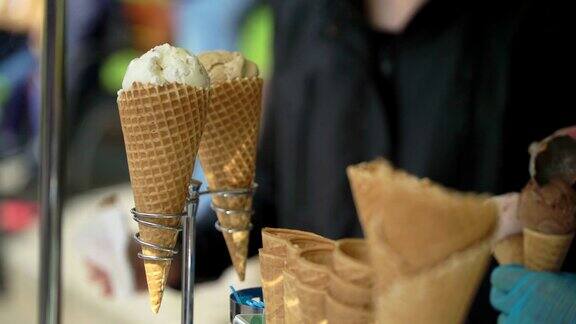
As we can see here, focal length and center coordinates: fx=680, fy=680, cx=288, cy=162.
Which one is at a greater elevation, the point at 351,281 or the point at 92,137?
the point at 351,281

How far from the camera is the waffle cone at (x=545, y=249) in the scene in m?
1.22

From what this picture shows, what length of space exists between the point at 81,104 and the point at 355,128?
91 centimetres

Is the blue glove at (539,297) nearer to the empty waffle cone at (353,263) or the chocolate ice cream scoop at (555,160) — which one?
the chocolate ice cream scoop at (555,160)

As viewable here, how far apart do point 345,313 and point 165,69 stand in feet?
1.27

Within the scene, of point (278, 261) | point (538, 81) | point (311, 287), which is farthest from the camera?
point (538, 81)

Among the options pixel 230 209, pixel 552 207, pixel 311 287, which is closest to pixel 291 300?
pixel 311 287

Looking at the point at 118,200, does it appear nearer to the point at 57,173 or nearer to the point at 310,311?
the point at 57,173

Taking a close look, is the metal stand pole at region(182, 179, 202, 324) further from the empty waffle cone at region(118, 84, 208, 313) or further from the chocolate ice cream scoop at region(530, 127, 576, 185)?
the chocolate ice cream scoop at region(530, 127, 576, 185)

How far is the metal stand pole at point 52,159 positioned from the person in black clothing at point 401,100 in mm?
624

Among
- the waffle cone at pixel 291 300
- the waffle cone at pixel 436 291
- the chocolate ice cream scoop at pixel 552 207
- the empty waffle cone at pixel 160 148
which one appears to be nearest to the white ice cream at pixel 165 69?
the empty waffle cone at pixel 160 148

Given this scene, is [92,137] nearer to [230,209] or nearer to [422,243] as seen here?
[230,209]

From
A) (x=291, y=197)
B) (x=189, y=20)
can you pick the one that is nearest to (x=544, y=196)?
(x=291, y=197)

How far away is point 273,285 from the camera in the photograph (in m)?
0.75

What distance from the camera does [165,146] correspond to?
32.6 inches
